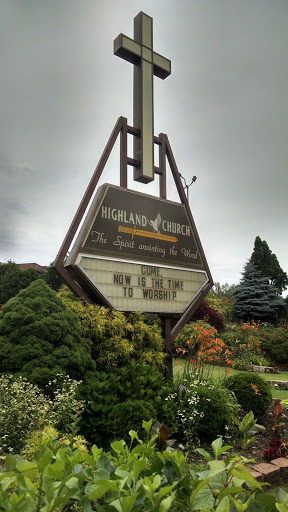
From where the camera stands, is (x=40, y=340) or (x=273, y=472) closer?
(x=273, y=472)

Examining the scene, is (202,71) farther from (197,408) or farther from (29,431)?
(29,431)

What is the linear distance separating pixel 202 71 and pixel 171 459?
10745mm

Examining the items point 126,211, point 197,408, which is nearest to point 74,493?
point 197,408

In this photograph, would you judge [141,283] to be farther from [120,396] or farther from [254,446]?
[254,446]

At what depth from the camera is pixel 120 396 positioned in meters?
5.16

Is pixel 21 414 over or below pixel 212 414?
over

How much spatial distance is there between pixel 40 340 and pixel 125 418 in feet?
5.15

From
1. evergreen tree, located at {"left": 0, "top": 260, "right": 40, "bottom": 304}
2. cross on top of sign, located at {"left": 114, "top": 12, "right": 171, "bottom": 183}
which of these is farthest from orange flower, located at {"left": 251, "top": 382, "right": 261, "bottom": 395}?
evergreen tree, located at {"left": 0, "top": 260, "right": 40, "bottom": 304}

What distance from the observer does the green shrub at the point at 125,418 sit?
4.54 metres

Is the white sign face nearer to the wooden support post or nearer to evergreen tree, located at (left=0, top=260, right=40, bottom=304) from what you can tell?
the wooden support post

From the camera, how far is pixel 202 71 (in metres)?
10.5


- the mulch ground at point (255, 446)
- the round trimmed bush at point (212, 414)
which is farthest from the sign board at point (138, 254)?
the mulch ground at point (255, 446)

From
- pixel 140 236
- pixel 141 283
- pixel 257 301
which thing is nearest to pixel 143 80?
pixel 140 236

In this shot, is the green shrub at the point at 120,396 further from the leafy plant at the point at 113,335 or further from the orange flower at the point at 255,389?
the orange flower at the point at 255,389
